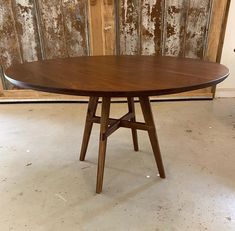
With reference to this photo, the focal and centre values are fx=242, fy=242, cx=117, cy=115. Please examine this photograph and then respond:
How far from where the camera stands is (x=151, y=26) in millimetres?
2594

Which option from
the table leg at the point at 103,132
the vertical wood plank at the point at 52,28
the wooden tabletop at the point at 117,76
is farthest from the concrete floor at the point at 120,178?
the vertical wood plank at the point at 52,28

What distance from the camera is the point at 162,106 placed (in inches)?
109

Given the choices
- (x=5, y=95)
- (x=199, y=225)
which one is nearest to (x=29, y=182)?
(x=199, y=225)

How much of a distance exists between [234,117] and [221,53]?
0.77 m

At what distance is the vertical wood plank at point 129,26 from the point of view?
2516 mm

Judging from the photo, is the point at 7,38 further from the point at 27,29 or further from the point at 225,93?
the point at 225,93

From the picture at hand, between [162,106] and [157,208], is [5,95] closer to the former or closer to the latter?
[162,106]

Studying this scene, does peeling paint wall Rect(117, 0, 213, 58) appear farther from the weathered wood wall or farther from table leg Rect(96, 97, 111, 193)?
table leg Rect(96, 97, 111, 193)

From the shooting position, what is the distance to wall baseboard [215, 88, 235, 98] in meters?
2.92

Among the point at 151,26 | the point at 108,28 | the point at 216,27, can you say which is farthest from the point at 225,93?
the point at 108,28

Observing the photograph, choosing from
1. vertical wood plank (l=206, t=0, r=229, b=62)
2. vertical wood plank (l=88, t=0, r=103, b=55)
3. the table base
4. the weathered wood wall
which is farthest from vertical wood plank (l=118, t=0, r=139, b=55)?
the table base

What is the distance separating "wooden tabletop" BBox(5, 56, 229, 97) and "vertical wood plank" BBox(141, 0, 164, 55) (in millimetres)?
1170

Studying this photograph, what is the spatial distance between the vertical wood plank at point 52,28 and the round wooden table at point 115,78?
119cm

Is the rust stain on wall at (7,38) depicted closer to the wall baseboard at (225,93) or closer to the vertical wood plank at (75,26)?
the vertical wood plank at (75,26)
